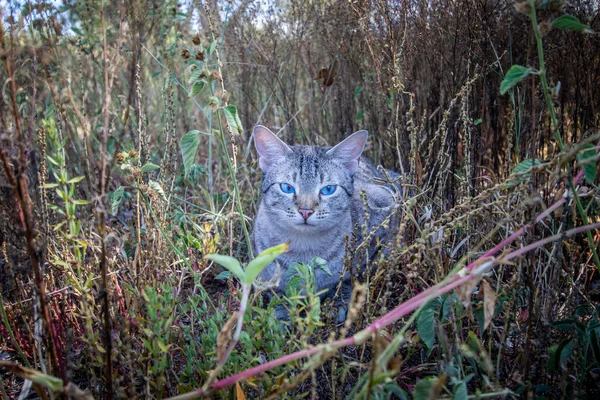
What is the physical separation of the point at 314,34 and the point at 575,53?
179 cm

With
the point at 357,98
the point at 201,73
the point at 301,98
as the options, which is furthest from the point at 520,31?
the point at 301,98

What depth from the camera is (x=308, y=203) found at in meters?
2.55

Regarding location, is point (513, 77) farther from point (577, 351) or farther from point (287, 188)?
point (287, 188)

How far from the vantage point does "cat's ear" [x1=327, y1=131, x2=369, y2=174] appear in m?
2.69

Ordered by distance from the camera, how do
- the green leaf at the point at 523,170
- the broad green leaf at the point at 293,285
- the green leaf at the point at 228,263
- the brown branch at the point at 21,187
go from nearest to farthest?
1. the green leaf at the point at 228,263
2. the brown branch at the point at 21,187
3. the green leaf at the point at 523,170
4. the broad green leaf at the point at 293,285

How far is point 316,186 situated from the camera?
264cm

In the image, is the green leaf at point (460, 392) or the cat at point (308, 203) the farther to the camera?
the cat at point (308, 203)

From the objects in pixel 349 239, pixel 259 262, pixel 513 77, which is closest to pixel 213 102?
pixel 259 262

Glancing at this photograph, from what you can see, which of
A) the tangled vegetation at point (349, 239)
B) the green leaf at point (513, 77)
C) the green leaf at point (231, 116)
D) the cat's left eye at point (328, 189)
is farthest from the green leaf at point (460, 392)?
the cat's left eye at point (328, 189)

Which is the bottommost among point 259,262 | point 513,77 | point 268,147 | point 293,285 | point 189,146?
point 293,285

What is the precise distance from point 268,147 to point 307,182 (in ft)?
1.06

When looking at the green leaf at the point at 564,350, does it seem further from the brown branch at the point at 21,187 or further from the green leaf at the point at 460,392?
the brown branch at the point at 21,187

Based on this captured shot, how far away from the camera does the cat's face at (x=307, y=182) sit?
2555 millimetres

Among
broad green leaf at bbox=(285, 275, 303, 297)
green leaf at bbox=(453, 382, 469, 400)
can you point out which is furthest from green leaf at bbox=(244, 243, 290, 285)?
green leaf at bbox=(453, 382, 469, 400)
